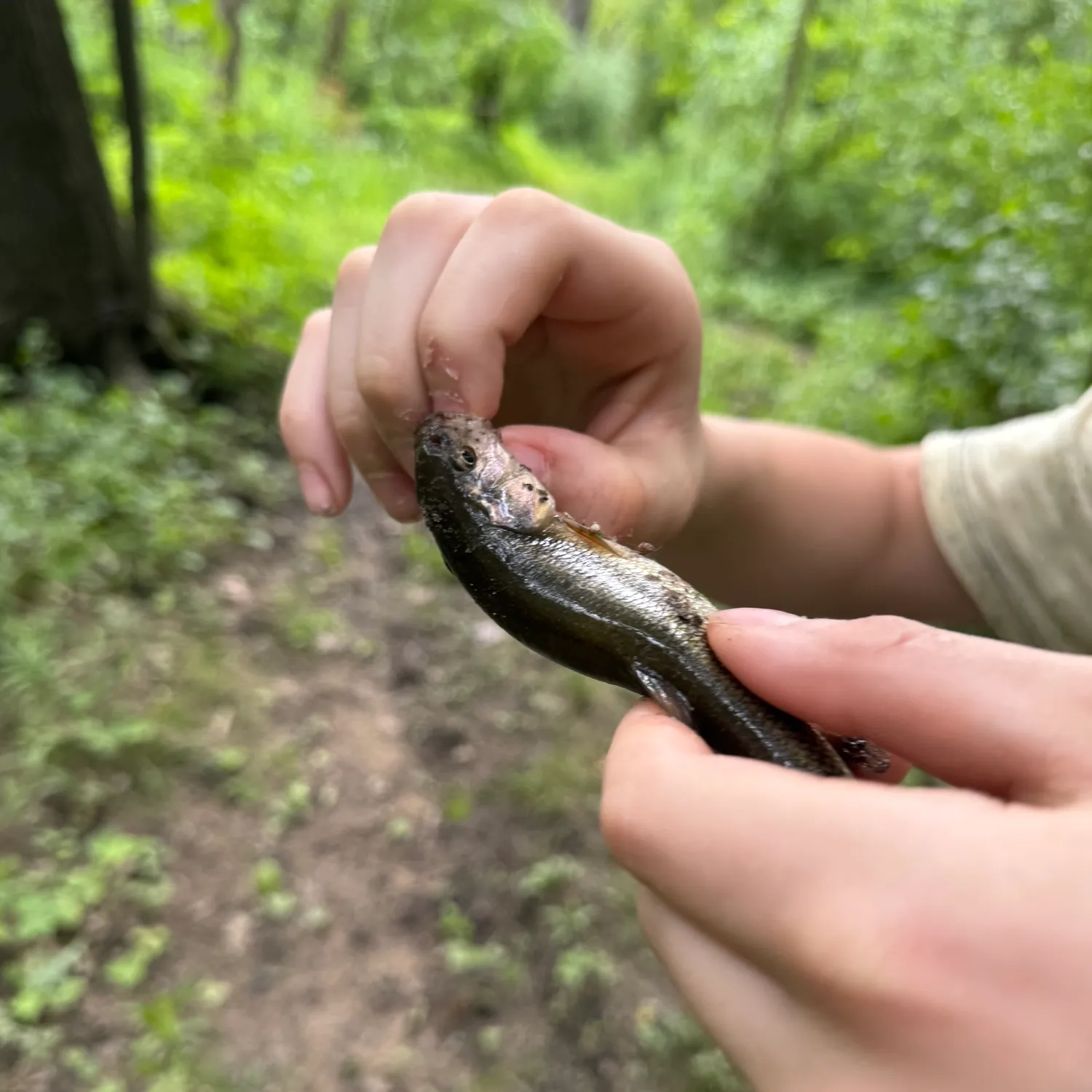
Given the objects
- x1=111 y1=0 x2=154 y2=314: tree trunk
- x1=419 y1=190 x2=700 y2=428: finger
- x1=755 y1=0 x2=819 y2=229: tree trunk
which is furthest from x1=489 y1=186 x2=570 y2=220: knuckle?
x1=755 y1=0 x2=819 y2=229: tree trunk

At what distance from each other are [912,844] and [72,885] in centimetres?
242

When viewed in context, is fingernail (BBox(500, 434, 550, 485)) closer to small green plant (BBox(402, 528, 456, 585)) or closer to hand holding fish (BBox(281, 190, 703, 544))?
hand holding fish (BBox(281, 190, 703, 544))

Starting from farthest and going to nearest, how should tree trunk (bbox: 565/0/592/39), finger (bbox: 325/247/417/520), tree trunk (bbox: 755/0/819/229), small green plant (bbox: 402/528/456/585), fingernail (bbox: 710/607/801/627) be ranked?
1. tree trunk (bbox: 565/0/592/39)
2. tree trunk (bbox: 755/0/819/229)
3. small green plant (bbox: 402/528/456/585)
4. finger (bbox: 325/247/417/520)
5. fingernail (bbox: 710/607/801/627)

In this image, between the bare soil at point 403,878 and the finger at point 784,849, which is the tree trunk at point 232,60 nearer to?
the bare soil at point 403,878

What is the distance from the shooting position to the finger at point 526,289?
51.7 inches

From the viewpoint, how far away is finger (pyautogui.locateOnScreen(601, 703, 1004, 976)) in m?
0.67

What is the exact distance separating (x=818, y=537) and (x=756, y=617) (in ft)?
3.45

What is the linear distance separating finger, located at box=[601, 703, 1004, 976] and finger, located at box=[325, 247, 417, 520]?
0.94 meters

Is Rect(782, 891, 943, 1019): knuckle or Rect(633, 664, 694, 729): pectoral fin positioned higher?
Rect(782, 891, 943, 1019): knuckle

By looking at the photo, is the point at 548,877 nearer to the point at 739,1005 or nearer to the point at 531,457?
the point at 531,457

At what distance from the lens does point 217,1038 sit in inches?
87.0

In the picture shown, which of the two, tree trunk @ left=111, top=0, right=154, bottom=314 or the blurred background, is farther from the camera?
tree trunk @ left=111, top=0, right=154, bottom=314

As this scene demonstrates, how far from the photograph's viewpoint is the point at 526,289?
134 cm

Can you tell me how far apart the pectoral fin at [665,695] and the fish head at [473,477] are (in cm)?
34
